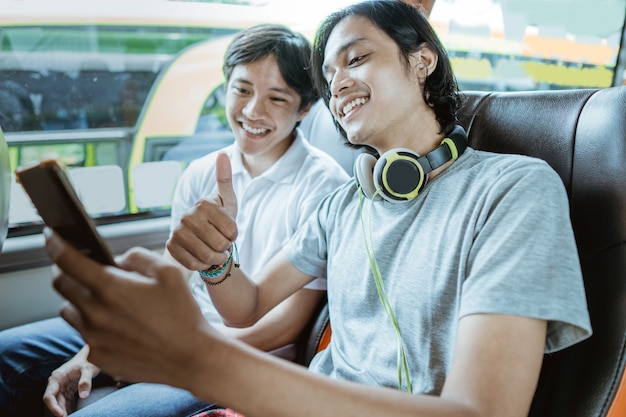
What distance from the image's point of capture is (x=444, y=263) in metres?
1.01

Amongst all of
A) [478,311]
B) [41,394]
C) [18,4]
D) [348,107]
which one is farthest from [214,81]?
[478,311]

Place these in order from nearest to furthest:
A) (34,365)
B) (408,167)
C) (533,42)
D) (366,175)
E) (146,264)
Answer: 1. (146,264)
2. (408,167)
3. (366,175)
4. (34,365)
5. (533,42)

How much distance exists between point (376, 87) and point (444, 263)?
1.51 feet

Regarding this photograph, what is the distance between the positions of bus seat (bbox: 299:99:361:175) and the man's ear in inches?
18.3

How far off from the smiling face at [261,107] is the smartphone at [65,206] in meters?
1.06

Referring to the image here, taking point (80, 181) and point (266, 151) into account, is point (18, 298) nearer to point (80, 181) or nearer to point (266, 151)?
point (80, 181)

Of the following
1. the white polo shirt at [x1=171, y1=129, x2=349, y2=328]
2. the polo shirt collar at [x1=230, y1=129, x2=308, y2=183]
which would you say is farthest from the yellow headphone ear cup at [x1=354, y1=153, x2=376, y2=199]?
the polo shirt collar at [x1=230, y1=129, x2=308, y2=183]

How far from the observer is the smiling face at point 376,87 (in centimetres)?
125

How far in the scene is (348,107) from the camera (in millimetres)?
1308

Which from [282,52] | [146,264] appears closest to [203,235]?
[146,264]

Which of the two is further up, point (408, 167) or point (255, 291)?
point (408, 167)

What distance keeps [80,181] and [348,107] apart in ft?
3.87

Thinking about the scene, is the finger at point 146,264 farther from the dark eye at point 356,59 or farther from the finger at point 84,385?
the finger at point 84,385

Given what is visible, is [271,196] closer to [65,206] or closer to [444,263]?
[444,263]
